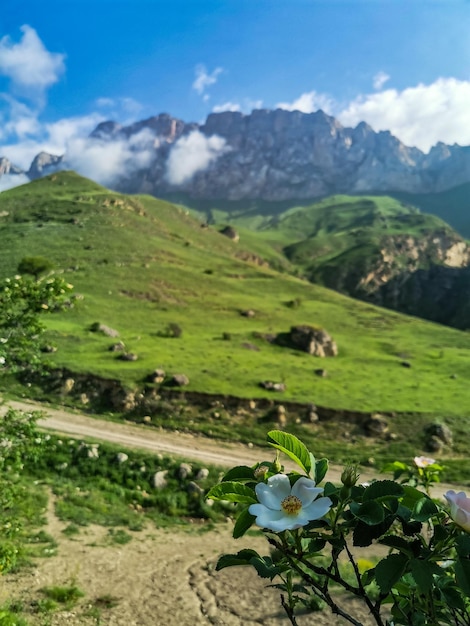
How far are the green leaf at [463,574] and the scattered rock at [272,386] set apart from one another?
32.2 m

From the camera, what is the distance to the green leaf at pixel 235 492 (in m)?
2.18

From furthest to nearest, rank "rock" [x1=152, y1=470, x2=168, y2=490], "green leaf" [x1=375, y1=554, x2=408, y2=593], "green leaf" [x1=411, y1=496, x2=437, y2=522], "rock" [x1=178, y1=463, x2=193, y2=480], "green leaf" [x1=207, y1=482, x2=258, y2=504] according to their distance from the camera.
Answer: "rock" [x1=178, y1=463, x2=193, y2=480] < "rock" [x1=152, y1=470, x2=168, y2=490] < "green leaf" [x1=207, y1=482, x2=258, y2=504] < "green leaf" [x1=411, y1=496, x2=437, y2=522] < "green leaf" [x1=375, y1=554, x2=408, y2=593]

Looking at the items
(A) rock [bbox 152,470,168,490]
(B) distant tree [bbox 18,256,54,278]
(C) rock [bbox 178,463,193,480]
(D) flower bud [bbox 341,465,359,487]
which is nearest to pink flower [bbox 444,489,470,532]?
(D) flower bud [bbox 341,465,359,487]

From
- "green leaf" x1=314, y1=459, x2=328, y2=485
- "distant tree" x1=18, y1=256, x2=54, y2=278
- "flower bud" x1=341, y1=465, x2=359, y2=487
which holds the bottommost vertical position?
"distant tree" x1=18, y1=256, x2=54, y2=278

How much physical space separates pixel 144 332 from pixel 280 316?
74.6ft

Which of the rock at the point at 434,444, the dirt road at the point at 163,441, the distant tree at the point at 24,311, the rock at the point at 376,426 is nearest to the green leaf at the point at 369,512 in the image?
the distant tree at the point at 24,311

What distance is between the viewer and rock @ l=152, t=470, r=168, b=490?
19.0m

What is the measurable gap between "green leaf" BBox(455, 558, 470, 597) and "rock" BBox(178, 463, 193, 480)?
63.1ft

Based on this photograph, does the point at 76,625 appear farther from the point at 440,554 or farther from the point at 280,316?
the point at 280,316

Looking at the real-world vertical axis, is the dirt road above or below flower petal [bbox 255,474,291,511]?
below

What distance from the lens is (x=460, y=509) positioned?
186cm

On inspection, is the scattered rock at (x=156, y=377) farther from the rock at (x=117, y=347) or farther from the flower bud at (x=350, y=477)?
the flower bud at (x=350, y=477)

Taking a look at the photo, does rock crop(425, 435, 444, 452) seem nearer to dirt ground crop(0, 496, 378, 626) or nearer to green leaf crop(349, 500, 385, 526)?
dirt ground crop(0, 496, 378, 626)

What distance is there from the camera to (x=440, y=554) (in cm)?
202
